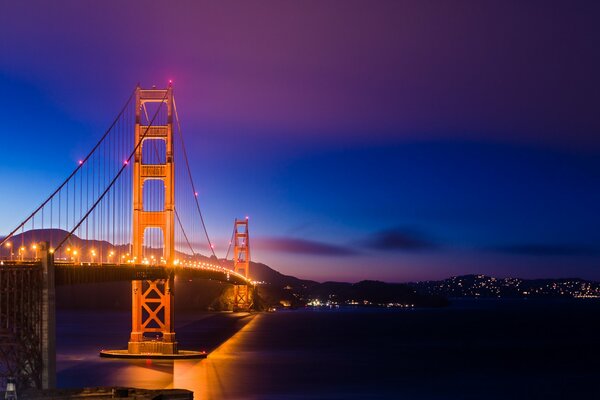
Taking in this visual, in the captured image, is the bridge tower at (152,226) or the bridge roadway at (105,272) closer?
the bridge roadway at (105,272)

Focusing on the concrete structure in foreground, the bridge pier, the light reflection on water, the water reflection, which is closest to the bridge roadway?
the bridge pier

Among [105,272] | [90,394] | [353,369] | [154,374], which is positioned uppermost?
[105,272]

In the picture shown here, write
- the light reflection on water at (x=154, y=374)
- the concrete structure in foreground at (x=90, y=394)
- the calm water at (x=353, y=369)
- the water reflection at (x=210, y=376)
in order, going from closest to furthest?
the concrete structure in foreground at (x=90, y=394)
the water reflection at (x=210, y=376)
the light reflection on water at (x=154, y=374)
the calm water at (x=353, y=369)

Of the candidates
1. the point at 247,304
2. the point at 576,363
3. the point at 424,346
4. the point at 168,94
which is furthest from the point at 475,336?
the point at 247,304

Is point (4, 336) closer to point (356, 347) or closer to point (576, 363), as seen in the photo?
point (576, 363)

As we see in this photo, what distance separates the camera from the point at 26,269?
28.8 metres

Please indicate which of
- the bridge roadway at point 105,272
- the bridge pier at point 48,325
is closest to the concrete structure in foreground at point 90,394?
the bridge pier at point 48,325

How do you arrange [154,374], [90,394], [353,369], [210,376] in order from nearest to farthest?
[90,394] → [154,374] → [210,376] → [353,369]

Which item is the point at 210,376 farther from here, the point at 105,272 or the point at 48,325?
the point at 48,325

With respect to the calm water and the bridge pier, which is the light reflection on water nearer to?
the calm water

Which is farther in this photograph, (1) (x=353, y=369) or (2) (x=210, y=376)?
(1) (x=353, y=369)

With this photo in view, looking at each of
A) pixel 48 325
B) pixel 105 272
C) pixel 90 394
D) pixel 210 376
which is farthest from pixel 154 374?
pixel 90 394

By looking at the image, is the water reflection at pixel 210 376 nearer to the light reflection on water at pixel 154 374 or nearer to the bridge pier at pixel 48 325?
the light reflection on water at pixel 154 374

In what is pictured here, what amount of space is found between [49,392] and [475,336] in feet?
292
